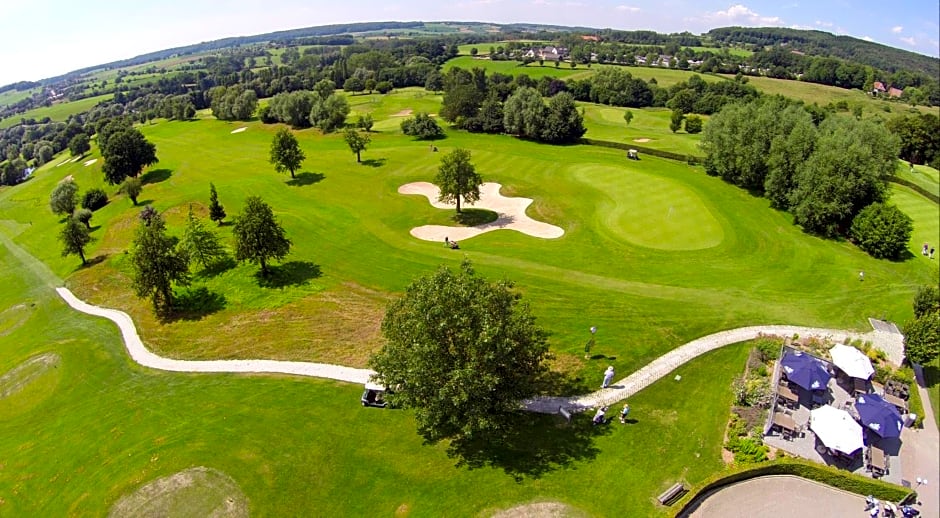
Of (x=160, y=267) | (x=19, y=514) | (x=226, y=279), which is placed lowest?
(x=19, y=514)

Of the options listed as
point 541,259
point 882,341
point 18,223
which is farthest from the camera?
point 18,223

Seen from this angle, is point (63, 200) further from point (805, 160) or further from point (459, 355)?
point (805, 160)

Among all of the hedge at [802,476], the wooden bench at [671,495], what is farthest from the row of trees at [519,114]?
the wooden bench at [671,495]

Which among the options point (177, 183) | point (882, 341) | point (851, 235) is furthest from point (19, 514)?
point (851, 235)

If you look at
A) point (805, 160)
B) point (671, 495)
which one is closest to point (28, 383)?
point (671, 495)

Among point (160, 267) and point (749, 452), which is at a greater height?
point (160, 267)

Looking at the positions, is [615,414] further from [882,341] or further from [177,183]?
[177,183]
